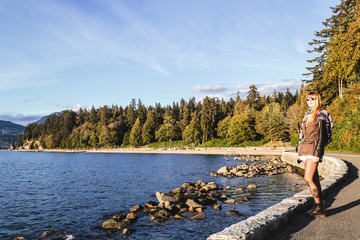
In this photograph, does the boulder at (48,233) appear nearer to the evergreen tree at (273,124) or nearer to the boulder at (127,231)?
the boulder at (127,231)

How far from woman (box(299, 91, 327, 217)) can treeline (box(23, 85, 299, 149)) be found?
206 feet

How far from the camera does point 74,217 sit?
13.9 m

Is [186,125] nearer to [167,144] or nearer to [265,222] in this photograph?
[167,144]

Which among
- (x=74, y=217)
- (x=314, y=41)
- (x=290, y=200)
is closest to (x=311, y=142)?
(x=290, y=200)

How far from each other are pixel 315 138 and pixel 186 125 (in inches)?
4045

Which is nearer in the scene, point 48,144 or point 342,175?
point 342,175

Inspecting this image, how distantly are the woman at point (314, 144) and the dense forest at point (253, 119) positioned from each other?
2584 centimetres

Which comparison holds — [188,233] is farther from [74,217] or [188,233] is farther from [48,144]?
[48,144]

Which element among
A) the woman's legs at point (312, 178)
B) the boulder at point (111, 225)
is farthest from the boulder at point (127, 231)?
the woman's legs at point (312, 178)

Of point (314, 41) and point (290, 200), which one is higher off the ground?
point (314, 41)

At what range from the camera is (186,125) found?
109 metres

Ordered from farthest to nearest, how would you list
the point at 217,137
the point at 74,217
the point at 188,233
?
the point at 217,137, the point at 74,217, the point at 188,233

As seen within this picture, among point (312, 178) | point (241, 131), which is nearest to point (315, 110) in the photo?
point (312, 178)

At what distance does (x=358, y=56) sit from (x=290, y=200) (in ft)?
121
